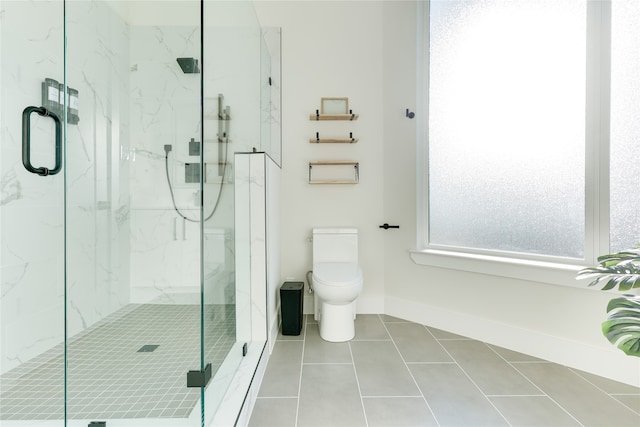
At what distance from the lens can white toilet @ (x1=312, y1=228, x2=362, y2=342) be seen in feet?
6.61

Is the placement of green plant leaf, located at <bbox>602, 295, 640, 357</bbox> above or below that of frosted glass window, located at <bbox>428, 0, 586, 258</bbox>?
below

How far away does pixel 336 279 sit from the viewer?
2.02 m

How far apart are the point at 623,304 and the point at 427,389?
0.95 m

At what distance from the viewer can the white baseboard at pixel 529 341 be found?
1.62 m

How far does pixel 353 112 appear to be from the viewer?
2652mm

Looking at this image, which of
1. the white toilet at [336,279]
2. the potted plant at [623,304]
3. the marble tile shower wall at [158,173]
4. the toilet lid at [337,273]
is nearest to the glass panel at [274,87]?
the marble tile shower wall at [158,173]

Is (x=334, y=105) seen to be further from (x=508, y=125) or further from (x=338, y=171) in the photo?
(x=508, y=125)

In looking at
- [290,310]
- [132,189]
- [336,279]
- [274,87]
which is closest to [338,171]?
[274,87]

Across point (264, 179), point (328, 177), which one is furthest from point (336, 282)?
point (328, 177)

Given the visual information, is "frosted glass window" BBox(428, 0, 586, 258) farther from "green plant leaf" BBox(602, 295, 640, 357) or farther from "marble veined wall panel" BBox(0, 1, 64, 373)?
"marble veined wall panel" BBox(0, 1, 64, 373)

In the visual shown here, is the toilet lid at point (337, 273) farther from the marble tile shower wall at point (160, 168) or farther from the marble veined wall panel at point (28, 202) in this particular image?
the marble veined wall panel at point (28, 202)

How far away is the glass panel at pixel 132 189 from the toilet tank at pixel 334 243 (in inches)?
35.9

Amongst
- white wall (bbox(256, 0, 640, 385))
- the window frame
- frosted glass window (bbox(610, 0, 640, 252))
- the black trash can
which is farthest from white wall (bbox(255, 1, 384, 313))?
frosted glass window (bbox(610, 0, 640, 252))

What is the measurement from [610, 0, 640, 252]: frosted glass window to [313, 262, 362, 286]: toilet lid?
1448mm
